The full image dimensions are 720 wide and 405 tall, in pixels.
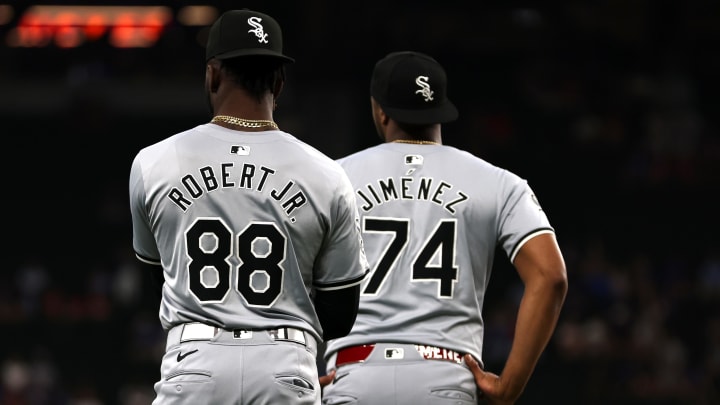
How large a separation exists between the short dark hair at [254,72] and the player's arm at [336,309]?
58cm

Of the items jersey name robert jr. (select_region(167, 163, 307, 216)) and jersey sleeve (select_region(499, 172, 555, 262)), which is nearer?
jersey name robert jr. (select_region(167, 163, 307, 216))

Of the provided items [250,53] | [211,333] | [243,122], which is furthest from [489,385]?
[250,53]

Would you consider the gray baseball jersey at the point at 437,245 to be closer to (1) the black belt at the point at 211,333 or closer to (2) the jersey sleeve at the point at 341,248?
(2) the jersey sleeve at the point at 341,248

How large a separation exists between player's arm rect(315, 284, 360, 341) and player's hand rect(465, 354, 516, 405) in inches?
29.0

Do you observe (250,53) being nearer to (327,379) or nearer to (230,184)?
(230,184)

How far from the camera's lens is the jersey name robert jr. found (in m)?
3.32

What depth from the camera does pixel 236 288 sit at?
129 inches

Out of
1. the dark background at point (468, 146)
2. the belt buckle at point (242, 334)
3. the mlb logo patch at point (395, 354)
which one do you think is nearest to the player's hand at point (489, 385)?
the mlb logo patch at point (395, 354)

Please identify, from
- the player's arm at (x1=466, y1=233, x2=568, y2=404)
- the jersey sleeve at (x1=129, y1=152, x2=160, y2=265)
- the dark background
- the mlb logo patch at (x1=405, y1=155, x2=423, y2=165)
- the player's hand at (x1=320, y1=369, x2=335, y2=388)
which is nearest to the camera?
the jersey sleeve at (x1=129, y1=152, x2=160, y2=265)

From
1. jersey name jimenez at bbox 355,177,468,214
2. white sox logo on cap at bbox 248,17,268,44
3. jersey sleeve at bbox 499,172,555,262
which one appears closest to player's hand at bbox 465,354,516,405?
jersey sleeve at bbox 499,172,555,262

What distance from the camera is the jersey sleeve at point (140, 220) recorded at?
337cm

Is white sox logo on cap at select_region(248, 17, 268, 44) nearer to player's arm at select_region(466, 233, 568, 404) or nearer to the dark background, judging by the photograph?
player's arm at select_region(466, 233, 568, 404)

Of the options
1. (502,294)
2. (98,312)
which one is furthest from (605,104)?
(98,312)

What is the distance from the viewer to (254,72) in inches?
136
